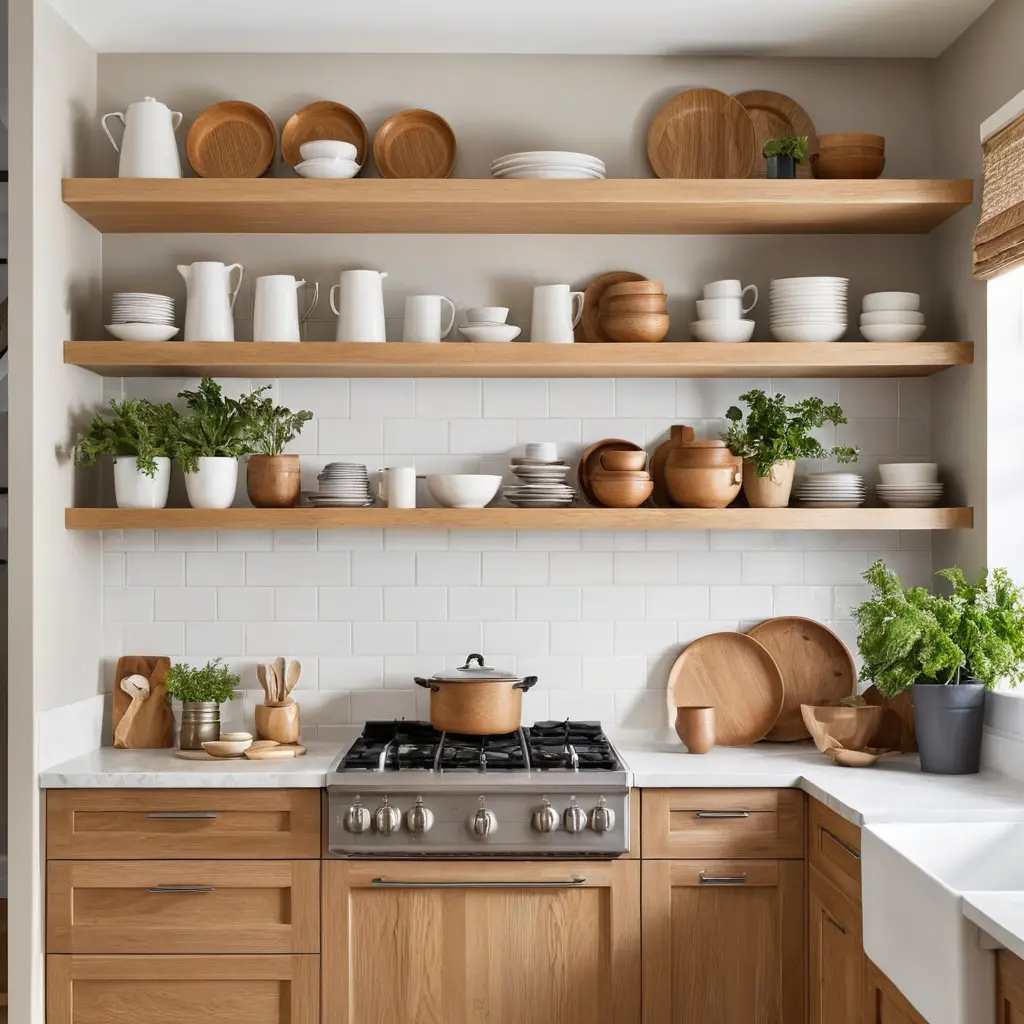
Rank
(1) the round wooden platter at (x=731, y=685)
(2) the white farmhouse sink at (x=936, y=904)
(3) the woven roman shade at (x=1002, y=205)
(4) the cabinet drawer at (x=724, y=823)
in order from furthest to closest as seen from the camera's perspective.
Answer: (1) the round wooden platter at (x=731, y=685) < (4) the cabinet drawer at (x=724, y=823) < (3) the woven roman shade at (x=1002, y=205) < (2) the white farmhouse sink at (x=936, y=904)

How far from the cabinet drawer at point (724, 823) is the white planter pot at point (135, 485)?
5.36 feet

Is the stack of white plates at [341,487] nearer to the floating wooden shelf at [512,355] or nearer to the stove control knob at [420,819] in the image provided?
the floating wooden shelf at [512,355]

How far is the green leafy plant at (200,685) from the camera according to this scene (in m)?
3.23

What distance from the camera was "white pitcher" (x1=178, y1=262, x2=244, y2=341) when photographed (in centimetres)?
323

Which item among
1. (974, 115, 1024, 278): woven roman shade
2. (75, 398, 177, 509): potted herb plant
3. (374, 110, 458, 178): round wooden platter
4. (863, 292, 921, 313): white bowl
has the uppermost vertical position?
(374, 110, 458, 178): round wooden platter

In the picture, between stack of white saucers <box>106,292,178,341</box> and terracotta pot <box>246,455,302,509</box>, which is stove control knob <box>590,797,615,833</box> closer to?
terracotta pot <box>246,455,302,509</box>

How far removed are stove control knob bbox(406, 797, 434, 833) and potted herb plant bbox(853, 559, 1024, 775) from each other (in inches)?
48.4

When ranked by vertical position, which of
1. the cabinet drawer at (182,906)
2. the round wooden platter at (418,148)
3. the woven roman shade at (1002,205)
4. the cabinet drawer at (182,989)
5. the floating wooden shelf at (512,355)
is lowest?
the cabinet drawer at (182,989)

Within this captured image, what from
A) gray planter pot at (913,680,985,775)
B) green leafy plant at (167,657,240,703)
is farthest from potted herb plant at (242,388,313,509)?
gray planter pot at (913,680,985,775)

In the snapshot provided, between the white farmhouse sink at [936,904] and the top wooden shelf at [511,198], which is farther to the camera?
the top wooden shelf at [511,198]

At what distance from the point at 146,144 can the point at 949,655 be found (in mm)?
2643

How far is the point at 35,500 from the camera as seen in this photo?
2.93 m

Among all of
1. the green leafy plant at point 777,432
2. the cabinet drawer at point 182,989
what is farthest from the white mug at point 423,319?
the cabinet drawer at point 182,989

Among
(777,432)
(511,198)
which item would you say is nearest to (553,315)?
(511,198)
